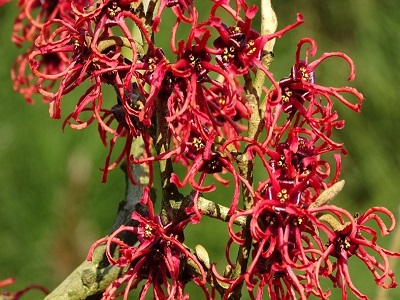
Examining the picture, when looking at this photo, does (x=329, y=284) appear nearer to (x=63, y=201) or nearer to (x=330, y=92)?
(x=63, y=201)

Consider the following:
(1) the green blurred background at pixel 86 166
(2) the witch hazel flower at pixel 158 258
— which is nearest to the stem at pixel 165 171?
(2) the witch hazel flower at pixel 158 258

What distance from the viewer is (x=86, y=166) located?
120 centimetres

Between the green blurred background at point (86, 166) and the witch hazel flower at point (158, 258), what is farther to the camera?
the green blurred background at point (86, 166)

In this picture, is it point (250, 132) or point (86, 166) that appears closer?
point (250, 132)

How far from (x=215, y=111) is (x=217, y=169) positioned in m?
0.04

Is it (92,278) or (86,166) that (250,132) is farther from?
(86,166)

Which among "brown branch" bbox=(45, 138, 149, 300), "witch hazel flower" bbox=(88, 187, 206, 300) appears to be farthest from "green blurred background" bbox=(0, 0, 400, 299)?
"witch hazel flower" bbox=(88, 187, 206, 300)

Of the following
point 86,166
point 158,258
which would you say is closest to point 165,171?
point 158,258

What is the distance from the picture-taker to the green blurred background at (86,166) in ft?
4.07

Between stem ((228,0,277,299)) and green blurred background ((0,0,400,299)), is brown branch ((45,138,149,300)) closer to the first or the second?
stem ((228,0,277,299))

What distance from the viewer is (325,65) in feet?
5.91

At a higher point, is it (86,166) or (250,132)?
(250,132)

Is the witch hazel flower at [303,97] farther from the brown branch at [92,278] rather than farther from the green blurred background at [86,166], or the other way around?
the green blurred background at [86,166]

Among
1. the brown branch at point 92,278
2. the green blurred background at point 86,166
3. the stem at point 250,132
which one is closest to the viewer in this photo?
the stem at point 250,132
